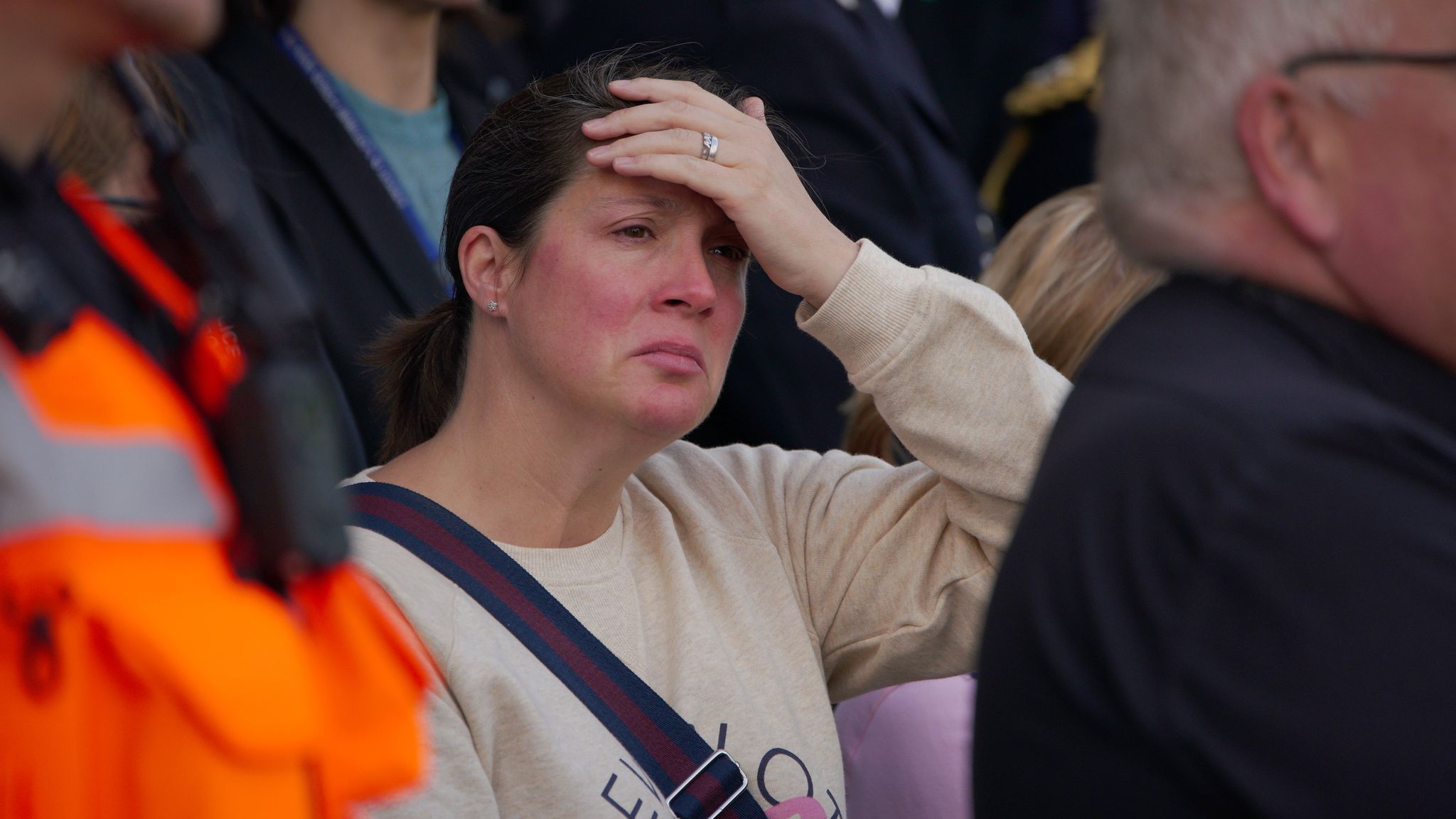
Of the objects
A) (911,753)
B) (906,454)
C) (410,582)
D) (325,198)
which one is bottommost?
(911,753)

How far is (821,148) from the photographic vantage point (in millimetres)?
2898

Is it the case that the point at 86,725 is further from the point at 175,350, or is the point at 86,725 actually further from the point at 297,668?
the point at 175,350

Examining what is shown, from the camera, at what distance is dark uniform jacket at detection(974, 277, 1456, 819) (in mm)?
862

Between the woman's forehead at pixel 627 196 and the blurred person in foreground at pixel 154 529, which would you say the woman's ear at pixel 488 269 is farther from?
the blurred person in foreground at pixel 154 529

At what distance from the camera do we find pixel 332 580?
2.78 ft

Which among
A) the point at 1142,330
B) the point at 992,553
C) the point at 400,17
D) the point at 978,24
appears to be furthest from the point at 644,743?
the point at 978,24

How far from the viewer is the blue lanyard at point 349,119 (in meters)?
2.64

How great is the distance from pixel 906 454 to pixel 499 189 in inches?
35.4

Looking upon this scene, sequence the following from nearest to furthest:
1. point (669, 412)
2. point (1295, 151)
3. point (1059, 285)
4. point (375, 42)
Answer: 1. point (1295, 151)
2. point (669, 412)
3. point (1059, 285)
4. point (375, 42)

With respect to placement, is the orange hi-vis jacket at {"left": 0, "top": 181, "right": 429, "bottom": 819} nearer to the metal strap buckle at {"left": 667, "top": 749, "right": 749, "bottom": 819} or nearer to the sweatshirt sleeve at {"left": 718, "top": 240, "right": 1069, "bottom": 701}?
the metal strap buckle at {"left": 667, "top": 749, "right": 749, "bottom": 819}

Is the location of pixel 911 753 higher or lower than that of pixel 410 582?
lower

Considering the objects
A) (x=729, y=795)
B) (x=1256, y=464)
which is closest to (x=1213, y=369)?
(x=1256, y=464)

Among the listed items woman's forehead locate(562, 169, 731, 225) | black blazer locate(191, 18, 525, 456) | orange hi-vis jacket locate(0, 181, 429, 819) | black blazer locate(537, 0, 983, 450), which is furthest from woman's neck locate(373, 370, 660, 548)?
orange hi-vis jacket locate(0, 181, 429, 819)

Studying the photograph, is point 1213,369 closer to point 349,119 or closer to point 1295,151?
point 1295,151
